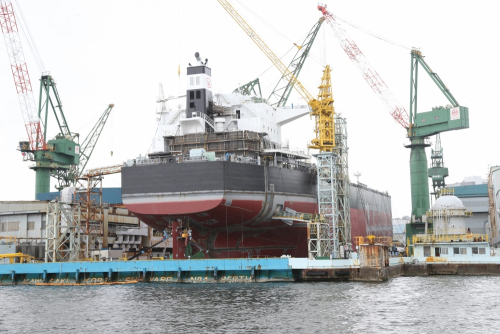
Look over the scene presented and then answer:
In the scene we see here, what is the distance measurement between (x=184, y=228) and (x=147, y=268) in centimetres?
507

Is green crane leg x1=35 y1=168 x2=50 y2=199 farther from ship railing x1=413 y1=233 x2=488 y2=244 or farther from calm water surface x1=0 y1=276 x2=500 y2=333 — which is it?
ship railing x1=413 y1=233 x2=488 y2=244

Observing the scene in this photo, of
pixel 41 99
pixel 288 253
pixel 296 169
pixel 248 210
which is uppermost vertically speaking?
pixel 41 99

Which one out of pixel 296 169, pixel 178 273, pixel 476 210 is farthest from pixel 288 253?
pixel 476 210

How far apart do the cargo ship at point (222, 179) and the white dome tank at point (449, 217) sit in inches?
435

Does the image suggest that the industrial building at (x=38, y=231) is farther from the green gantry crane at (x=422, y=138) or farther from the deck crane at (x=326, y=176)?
the green gantry crane at (x=422, y=138)

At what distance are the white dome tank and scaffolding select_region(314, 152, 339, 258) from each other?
28.0 feet

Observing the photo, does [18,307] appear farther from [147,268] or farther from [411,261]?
[411,261]

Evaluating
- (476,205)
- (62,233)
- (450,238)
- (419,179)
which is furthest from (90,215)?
(476,205)

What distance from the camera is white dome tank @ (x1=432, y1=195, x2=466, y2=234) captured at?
5047 centimetres

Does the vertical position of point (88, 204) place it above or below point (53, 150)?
below

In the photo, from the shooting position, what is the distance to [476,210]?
9450cm

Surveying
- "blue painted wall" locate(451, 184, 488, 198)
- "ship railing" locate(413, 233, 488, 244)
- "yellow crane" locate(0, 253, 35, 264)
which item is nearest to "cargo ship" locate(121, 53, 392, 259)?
"ship railing" locate(413, 233, 488, 244)

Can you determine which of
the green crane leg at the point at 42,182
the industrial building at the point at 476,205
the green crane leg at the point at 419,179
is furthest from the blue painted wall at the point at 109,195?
the industrial building at the point at 476,205

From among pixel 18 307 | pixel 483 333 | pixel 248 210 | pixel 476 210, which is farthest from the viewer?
pixel 476 210
